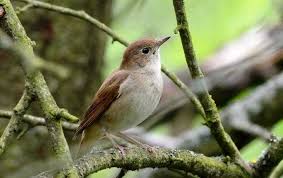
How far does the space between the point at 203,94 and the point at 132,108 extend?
3.51ft

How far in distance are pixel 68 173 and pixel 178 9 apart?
122 cm

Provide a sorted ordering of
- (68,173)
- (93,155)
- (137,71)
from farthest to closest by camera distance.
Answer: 1. (137,71)
2. (93,155)
3. (68,173)

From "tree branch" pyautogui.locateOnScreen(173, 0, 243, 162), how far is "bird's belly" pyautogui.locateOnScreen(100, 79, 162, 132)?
Answer: 36.8 inches

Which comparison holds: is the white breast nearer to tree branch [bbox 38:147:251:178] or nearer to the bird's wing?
the bird's wing

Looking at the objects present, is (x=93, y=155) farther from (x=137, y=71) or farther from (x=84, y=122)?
(x=137, y=71)

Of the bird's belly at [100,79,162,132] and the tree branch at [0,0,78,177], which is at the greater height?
the bird's belly at [100,79,162,132]

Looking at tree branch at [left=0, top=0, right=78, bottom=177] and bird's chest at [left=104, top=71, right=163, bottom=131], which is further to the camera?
bird's chest at [left=104, top=71, right=163, bottom=131]

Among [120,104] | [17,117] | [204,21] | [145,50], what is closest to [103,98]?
[120,104]

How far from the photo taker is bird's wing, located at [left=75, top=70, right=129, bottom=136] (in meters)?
5.02

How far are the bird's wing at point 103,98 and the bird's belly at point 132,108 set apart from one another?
0.15 ft

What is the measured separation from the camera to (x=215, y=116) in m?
4.12

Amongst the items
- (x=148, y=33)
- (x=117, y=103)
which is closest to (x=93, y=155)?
(x=117, y=103)

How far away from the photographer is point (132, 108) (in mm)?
5086

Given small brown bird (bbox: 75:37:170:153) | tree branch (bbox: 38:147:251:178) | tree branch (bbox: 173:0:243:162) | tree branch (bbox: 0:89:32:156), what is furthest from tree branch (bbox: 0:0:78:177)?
small brown bird (bbox: 75:37:170:153)
